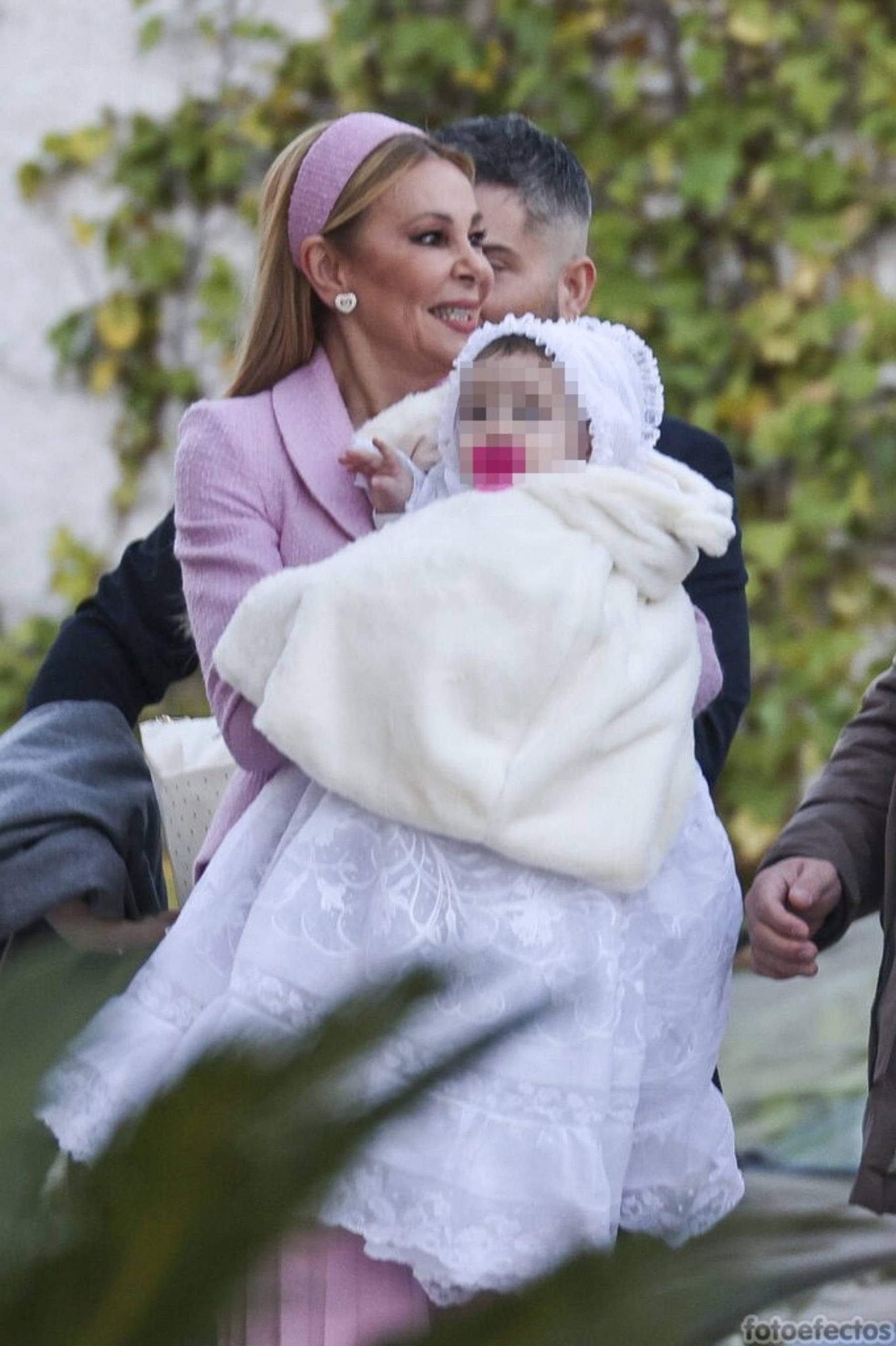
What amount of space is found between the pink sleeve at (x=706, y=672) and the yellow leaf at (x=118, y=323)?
8.99 feet

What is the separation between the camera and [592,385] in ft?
5.57

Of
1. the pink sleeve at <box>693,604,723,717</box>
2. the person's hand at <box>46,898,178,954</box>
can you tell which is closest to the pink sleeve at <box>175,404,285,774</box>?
the person's hand at <box>46,898,178,954</box>

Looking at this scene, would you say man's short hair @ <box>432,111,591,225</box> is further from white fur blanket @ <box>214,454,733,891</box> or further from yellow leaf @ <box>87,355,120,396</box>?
yellow leaf @ <box>87,355,120,396</box>

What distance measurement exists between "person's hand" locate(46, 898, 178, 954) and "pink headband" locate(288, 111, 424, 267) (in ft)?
2.21

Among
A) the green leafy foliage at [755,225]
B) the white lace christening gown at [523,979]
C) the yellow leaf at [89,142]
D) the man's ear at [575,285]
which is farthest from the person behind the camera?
the yellow leaf at [89,142]

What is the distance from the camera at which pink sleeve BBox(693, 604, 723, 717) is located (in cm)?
182

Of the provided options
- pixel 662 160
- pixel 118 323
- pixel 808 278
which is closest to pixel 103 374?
pixel 118 323

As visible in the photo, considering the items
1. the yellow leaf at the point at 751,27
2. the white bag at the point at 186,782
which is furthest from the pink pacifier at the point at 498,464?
the yellow leaf at the point at 751,27

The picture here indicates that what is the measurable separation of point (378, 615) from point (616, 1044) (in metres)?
0.40

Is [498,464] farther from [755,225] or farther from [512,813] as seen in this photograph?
[755,225]

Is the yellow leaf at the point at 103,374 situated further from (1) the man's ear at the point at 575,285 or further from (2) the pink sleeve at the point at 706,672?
(2) the pink sleeve at the point at 706,672

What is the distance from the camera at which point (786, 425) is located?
393 cm

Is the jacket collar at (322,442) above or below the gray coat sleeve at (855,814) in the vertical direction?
above

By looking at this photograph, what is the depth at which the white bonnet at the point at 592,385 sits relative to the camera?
169cm
